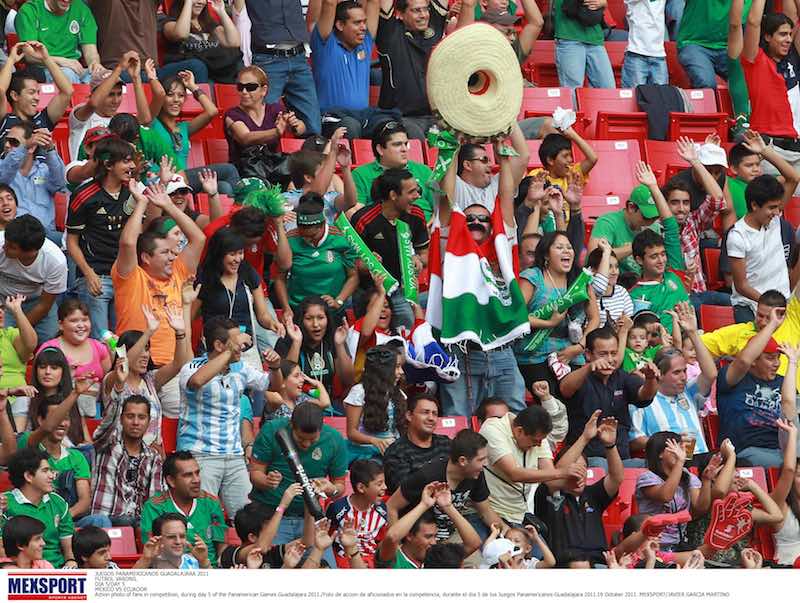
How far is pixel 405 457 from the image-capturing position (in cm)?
1113

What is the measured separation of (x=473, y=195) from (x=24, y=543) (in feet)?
12.8

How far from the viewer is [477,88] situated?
11.9 metres

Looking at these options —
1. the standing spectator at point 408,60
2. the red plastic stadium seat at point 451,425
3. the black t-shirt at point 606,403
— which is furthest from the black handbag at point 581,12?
the red plastic stadium seat at point 451,425

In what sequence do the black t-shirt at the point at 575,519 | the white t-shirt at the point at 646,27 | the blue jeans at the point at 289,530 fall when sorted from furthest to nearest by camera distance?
the white t-shirt at the point at 646,27 < the black t-shirt at the point at 575,519 < the blue jeans at the point at 289,530

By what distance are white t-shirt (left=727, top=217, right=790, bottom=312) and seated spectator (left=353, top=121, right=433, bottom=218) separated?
6.25ft

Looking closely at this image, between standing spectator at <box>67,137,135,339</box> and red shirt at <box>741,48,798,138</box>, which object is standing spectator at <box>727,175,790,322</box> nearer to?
red shirt at <box>741,48,798,138</box>

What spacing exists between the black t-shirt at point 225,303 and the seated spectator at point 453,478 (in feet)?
5.54

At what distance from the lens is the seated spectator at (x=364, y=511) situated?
35.6ft

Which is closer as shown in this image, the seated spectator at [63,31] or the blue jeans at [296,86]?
the seated spectator at [63,31]

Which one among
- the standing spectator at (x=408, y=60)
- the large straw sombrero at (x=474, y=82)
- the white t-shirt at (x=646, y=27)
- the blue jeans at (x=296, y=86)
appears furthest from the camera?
the white t-shirt at (x=646, y=27)

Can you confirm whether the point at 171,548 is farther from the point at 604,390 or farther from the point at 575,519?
the point at 604,390

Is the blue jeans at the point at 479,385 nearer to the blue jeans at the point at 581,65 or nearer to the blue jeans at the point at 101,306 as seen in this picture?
the blue jeans at the point at 101,306

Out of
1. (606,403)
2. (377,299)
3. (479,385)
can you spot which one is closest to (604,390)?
(606,403)

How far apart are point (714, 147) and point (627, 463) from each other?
310 cm
